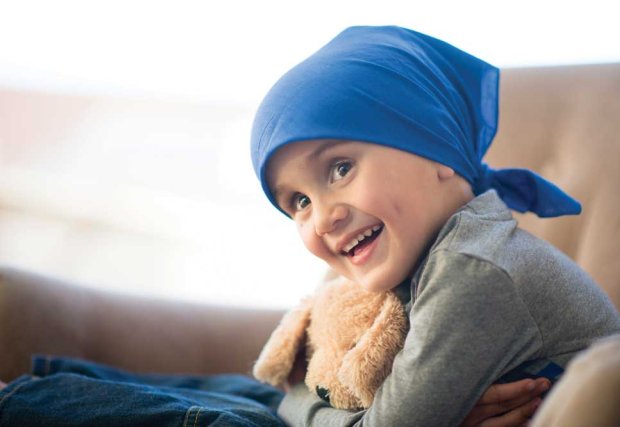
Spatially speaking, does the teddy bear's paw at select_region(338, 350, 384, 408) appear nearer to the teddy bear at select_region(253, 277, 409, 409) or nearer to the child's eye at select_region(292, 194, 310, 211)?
the teddy bear at select_region(253, 277, 409, 409)

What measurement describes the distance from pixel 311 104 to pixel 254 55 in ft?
3.71

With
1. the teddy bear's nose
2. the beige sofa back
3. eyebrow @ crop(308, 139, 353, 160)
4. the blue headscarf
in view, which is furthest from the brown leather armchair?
eyebrow @ crop(308, 139, 353, 160)

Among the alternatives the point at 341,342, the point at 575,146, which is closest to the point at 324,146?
the point at 341,342

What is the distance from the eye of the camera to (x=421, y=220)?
0.77m

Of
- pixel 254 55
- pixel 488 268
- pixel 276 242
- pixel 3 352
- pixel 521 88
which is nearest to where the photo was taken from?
pixel 488 268

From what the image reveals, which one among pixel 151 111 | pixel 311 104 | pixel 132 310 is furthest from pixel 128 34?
pixel 311 104

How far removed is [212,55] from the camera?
188 centimetres

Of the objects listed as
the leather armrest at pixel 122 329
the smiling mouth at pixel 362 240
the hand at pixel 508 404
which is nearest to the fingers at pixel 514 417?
the hand at pixel 508 404

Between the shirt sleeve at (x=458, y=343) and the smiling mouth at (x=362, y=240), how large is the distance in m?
0.11

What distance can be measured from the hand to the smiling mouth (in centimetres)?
22

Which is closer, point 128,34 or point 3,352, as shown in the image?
point 3,352

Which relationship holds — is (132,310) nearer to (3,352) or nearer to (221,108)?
(3,352)

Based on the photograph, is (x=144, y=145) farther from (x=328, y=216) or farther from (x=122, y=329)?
(x=328, y=216)

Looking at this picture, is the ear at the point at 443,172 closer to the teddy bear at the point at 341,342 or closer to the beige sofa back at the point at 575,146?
the teddy bear at the point at 341,342
